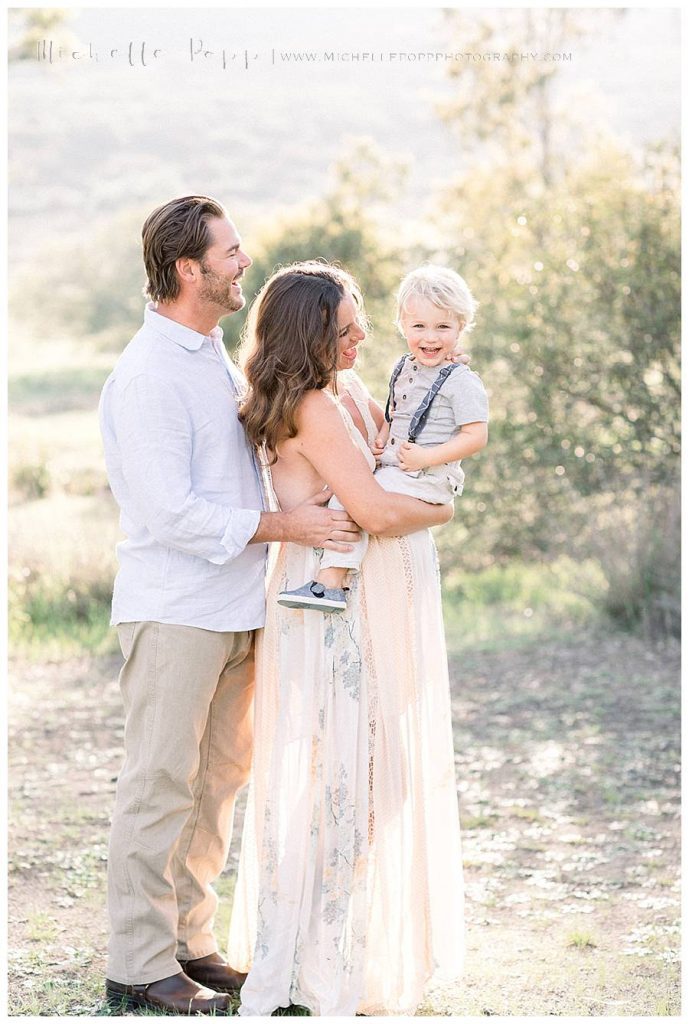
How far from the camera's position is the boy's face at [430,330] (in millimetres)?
2955

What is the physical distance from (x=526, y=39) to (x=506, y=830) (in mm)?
12921

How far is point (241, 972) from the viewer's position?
10.3 feet

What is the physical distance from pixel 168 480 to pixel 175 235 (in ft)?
1.97

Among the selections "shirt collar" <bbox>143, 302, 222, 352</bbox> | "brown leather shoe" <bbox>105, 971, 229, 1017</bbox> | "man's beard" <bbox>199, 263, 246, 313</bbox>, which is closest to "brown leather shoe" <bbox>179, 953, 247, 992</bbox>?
"brown leather shoe" <bbox>105, 971, 229, 1017</bbox>

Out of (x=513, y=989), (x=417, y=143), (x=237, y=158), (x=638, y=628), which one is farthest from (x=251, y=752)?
(x=237, y=158)

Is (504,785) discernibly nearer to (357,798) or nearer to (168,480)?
(357,798)

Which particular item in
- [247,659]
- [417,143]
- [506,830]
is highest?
[417,143]

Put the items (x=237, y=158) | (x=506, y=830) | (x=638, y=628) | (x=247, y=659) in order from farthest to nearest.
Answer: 1. (x=237, y=158)
2. (x=638, y=628)
3. (x=506, y=830)
4. (x=247, y=659)

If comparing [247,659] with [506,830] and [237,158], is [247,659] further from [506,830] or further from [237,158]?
[237,158]

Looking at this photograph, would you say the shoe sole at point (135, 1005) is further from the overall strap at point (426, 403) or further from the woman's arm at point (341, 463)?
the overall strap at point (426, 403)

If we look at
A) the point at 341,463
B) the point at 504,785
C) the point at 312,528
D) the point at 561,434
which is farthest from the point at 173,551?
the point at 561,434

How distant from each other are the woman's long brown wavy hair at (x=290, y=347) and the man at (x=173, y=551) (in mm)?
117

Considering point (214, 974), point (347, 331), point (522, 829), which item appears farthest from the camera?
point (522, 829)

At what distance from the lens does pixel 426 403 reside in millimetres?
2963
